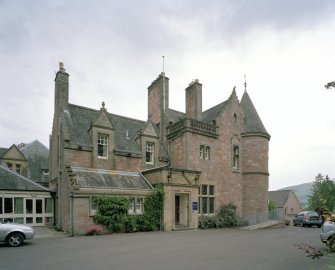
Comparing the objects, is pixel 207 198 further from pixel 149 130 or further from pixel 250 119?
pixel 250 119

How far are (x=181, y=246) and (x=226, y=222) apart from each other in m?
13.3

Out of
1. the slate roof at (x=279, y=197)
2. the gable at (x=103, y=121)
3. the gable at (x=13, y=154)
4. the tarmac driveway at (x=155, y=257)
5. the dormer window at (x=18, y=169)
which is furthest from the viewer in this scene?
the slate roof at (x=279, y=197)

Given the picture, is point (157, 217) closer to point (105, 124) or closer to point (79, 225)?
point (79, 225)

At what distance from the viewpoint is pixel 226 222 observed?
25.8 metres

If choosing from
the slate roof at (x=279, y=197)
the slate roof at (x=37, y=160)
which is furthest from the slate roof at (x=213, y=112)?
the slate roof at (x=279, y=197)

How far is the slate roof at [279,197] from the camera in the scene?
208ft

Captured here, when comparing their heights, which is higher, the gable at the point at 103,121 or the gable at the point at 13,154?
the gable at the point at 103,121

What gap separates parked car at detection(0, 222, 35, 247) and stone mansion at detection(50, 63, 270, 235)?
434 centimetres

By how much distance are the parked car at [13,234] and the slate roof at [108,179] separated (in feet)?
17.3

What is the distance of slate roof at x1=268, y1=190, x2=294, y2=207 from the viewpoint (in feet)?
208

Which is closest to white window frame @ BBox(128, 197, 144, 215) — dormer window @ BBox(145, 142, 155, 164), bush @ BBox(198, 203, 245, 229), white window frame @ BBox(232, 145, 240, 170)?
dormer window @ BBox(145, 142, 155, 164)

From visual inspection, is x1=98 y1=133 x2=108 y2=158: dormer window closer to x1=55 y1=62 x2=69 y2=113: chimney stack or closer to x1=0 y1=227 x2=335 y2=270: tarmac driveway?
x1=55 y1=62 x2=69 y2=113: chimney stack

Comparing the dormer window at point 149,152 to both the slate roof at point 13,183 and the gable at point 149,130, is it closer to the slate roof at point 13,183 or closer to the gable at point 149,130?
the gable at point 149,130

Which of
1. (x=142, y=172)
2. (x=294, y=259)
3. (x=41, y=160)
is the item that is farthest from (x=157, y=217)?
(x=41, y=160)
